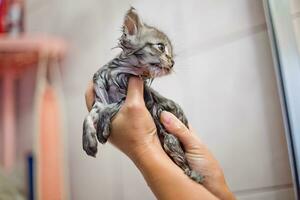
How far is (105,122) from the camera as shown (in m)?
0.49

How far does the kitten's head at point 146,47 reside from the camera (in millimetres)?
474

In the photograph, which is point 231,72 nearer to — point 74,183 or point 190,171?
point 190,171

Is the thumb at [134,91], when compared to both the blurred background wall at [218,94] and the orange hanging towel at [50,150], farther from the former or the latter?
the orange hanging towel at [50,150]

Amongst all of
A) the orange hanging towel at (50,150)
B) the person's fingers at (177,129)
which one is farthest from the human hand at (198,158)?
the orange hanging towel at (50,150)

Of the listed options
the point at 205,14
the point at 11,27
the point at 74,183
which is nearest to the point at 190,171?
the point at 205,14

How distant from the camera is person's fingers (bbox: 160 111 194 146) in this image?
1.62 ft

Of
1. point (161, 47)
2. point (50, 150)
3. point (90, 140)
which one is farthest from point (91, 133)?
point (50, 150)

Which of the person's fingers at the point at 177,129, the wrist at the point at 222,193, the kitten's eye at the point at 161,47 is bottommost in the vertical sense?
the wrist at the point at 222,193

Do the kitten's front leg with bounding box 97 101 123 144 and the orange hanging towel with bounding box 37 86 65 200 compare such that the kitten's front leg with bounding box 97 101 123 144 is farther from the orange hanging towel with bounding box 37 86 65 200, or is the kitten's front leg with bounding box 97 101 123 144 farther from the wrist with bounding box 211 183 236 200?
the orange hanging towel with bounding box 37 86 65 200

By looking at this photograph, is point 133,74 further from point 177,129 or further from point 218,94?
point 218,94

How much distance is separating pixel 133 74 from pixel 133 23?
0.18 ft

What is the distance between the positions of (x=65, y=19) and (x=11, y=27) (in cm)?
14

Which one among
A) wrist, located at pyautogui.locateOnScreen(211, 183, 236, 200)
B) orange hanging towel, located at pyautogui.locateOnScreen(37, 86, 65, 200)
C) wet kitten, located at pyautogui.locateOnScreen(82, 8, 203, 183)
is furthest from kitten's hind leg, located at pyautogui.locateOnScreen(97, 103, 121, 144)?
orange hanging towel, located at pyautogui.locateOnScreen(37, 86, 65, 200)

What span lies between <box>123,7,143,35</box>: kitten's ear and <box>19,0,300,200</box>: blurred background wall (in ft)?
0.30
